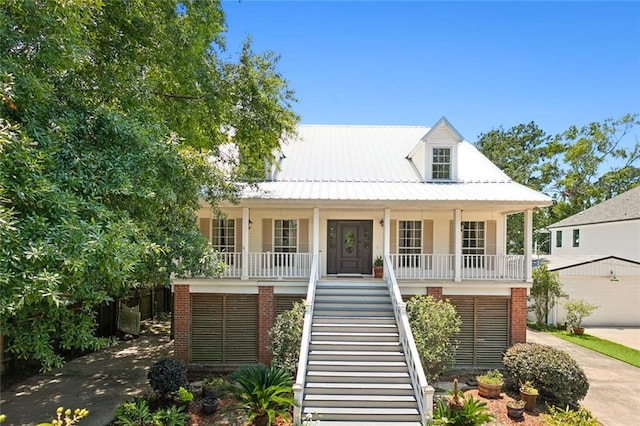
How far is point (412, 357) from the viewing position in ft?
29.0

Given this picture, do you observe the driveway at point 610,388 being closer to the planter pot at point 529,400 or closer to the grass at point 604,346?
the grass at point 604,346

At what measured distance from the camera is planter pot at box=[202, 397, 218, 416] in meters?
8.62

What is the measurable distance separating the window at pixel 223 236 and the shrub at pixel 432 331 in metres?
7.36

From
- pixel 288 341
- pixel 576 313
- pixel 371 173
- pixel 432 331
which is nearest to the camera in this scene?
pixel 432 331

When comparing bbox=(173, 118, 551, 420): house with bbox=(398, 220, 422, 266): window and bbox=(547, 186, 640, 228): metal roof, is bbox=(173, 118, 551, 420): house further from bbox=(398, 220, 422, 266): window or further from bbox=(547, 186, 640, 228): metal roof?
bbox=(547, 186, 640, 228): metal roof

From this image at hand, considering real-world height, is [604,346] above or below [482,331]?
below

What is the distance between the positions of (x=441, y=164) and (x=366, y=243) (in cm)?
440

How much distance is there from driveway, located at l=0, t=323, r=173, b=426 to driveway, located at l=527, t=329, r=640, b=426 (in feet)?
41.0

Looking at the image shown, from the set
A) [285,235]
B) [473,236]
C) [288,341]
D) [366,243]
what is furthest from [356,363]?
[473,236]

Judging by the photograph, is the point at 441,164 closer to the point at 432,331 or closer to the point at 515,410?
the point at 432,331

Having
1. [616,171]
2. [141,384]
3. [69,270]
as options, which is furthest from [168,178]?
[616,171]

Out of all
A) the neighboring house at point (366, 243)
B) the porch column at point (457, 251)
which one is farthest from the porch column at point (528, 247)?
the porch column at point (457, 251)

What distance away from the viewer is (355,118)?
66.7ft

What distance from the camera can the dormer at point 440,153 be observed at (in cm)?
1412
